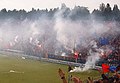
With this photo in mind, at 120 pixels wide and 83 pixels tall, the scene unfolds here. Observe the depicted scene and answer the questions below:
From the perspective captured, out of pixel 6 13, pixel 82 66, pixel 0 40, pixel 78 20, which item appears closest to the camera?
pixel 82 66

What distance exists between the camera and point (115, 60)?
121 ft

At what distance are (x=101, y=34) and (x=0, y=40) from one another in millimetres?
33450

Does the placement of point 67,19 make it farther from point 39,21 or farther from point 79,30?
point 39,21

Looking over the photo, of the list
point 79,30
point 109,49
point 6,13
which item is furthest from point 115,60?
point 6,13

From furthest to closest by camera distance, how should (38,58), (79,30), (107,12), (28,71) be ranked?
(107,12) → (79,30) → (38,58) → (28,71)

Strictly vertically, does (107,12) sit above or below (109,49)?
above

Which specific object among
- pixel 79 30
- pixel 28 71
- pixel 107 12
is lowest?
pixel 28 71

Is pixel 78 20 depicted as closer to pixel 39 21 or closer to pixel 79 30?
pixel 79 30

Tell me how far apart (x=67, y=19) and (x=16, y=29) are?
26207 millimetres

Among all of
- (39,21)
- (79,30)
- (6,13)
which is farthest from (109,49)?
(6,13)

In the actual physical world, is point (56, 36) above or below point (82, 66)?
above

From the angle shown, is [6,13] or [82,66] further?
[6,13]

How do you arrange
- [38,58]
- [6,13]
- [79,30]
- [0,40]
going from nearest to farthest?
[38,58]
[79,30]
[0,40]
[6,13]

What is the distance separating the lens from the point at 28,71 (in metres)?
35.0
